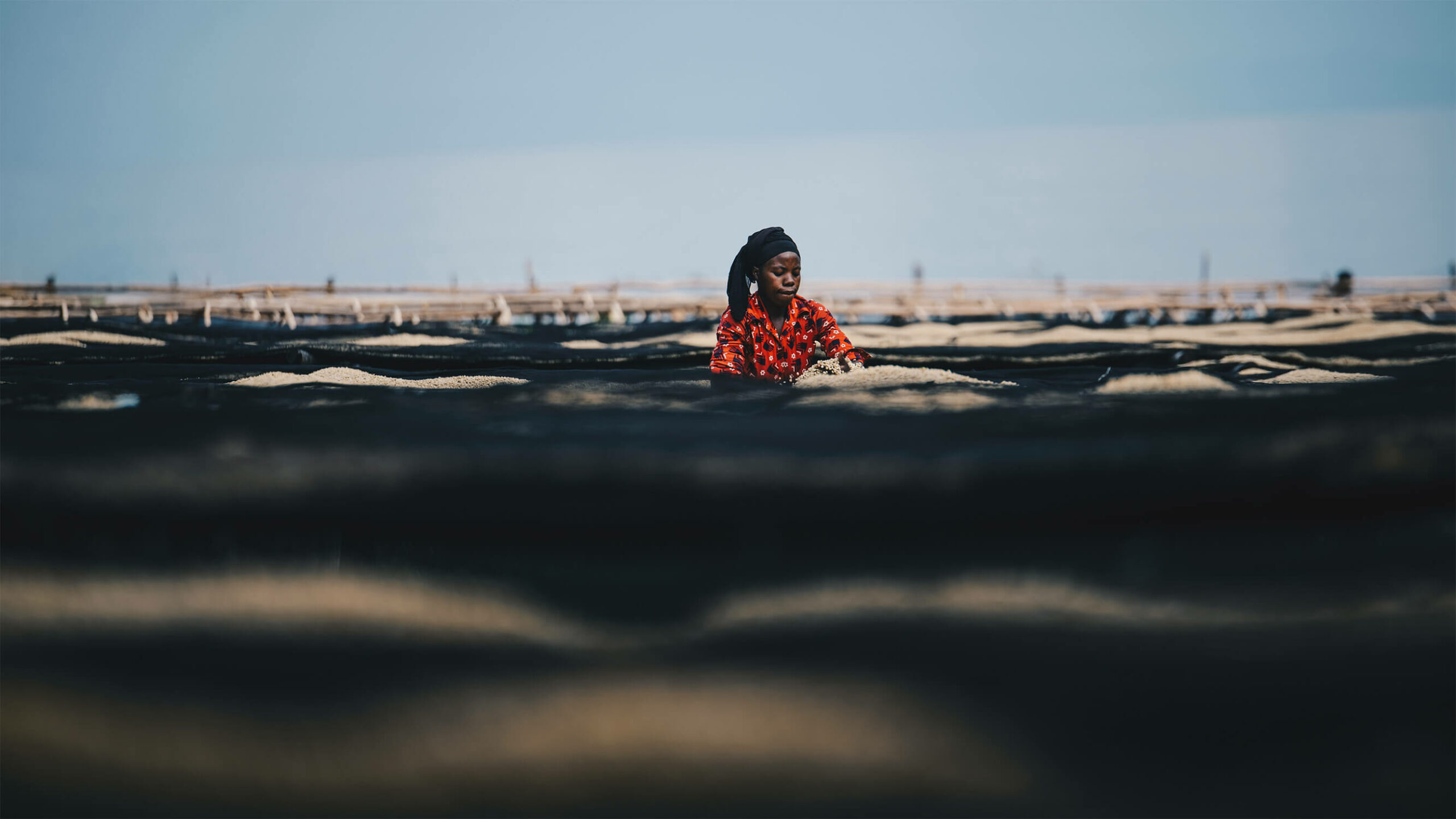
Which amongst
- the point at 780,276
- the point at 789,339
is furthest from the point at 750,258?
the point at 789,339

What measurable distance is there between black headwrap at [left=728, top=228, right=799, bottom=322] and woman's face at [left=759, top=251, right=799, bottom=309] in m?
0.01

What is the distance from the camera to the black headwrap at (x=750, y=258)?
7.07ft

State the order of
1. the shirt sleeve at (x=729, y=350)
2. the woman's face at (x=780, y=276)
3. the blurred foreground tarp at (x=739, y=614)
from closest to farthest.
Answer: the blurred foreground tarp at (x=739, y=614), the shirt sleeve at (x=729, y=350), the woman's face at (x=780, y=276)

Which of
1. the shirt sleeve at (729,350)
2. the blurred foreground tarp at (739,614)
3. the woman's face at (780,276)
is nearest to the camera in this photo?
the blurred foreground tarp at (739,614)

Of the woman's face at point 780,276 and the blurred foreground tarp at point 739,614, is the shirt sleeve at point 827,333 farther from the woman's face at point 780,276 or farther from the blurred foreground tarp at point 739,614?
the blurred foreground tarp at point 739,614

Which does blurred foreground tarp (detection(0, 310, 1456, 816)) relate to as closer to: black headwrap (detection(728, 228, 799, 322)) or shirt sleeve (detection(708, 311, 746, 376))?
shirt sleeve (detection(708, 311, 746, 376))

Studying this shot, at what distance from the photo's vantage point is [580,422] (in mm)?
899

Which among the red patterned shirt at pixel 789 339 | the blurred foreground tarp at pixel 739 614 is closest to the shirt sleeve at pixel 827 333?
the red patterned shirt at pixel 789 339

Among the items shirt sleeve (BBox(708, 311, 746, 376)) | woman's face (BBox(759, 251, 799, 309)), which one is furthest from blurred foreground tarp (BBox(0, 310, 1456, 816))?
woman's face (BBox(759, 251, 799, 309))

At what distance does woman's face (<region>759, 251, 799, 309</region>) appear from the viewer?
215 centimetres

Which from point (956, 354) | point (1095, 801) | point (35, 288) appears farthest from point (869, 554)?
point (35, 288)

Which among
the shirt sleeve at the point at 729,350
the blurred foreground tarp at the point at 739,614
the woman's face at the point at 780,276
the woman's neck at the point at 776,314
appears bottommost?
the blurred foreground tarp at the point at 739,614

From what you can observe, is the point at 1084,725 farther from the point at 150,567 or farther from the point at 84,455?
the point at 84,455

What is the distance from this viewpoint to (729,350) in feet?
6.69
